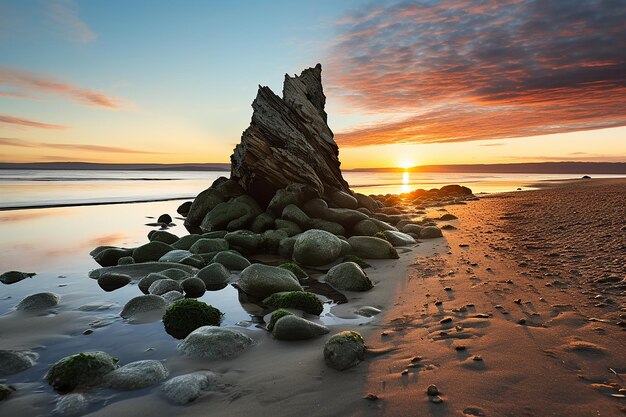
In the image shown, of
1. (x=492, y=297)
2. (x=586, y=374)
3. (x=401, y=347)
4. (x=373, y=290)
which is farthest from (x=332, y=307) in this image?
(x=586, y=374)

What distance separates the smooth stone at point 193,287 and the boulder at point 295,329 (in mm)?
3188

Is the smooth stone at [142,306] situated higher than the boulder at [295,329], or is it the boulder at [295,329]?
the boulder at [295,329]

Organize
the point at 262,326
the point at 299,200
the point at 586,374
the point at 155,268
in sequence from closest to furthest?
the point at 586,374
the point at 262,326
the point at 155,268
the point at 299,200

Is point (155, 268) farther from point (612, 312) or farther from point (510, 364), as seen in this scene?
point (612, 312)

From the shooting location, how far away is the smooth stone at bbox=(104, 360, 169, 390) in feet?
14.9

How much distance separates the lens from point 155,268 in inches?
403

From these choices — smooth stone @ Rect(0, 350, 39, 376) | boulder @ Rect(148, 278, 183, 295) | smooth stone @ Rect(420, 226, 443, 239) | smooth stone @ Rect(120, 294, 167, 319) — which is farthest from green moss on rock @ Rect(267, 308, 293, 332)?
smooth stone @ Rect(420, 226, 443, 239)

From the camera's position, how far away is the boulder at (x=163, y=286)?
27.4 ft

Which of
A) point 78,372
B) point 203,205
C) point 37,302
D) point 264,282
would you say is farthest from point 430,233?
point 78,372

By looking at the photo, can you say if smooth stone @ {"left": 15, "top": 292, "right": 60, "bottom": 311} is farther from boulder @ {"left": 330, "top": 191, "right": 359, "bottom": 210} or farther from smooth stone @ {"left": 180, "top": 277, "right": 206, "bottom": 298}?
boulder @ {"left": 330, "top": 191, "right": 359, "bottom": 210}

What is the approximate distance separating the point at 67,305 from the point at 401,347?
6.63 m

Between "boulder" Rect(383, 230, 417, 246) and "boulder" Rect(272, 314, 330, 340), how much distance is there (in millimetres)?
7716

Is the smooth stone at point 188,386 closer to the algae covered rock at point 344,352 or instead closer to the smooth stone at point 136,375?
the smooth stone at point 136,375

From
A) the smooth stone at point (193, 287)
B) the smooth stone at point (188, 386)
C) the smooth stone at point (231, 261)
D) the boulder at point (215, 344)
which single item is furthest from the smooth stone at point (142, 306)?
the smooth stone at point (231, 261)
